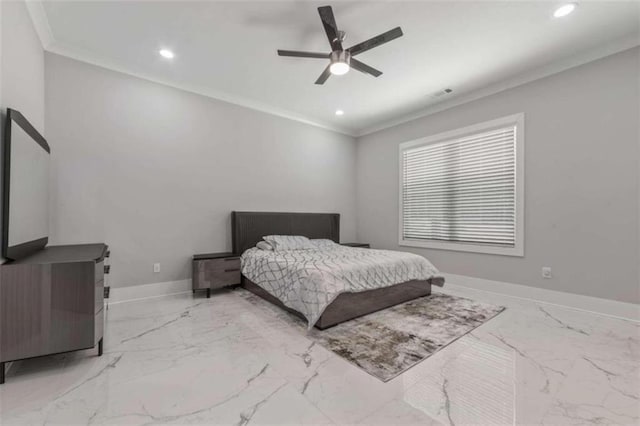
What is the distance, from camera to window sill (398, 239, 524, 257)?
3.59 meters

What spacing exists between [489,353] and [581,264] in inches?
77.9

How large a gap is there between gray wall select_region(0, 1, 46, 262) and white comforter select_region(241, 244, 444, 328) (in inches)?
93.8

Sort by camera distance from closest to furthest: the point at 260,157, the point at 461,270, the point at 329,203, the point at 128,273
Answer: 1. the point at 128,273
2. the point at 461,270
3. the point at 260,157
4. the point at 329,203

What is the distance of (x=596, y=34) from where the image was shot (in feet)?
9.07

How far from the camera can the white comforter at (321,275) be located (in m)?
2.48

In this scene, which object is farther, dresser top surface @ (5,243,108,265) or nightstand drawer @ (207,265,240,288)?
nightstand drawer @ (207,265,240,288)

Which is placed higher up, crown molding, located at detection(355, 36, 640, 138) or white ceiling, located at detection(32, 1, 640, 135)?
white ceiling, located at detection(32, 1, 640, 135)

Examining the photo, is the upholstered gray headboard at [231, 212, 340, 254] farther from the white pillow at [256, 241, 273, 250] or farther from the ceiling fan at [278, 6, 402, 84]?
the ceiling fan at [278, 6, 402, 84]

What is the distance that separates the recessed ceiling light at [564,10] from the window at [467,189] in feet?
4.20

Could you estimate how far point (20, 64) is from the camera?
2.19 meters

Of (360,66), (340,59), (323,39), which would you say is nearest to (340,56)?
→ (340,59)

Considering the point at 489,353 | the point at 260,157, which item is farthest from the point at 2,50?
the point at 489,353

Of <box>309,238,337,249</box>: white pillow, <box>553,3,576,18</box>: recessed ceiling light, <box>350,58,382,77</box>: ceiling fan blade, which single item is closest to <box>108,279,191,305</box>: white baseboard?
<box>309,238,337,249</box>: white pillow

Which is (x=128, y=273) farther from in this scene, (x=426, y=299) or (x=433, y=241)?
(x=433, y=241)
